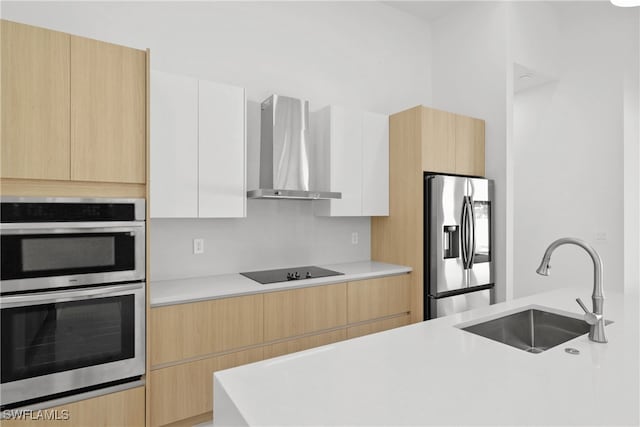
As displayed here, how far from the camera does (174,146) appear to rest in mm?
2340

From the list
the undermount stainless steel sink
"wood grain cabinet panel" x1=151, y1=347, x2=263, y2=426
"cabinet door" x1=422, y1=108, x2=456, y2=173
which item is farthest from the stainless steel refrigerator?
"wood grain cabinet panel" x1=151, y1=347, x2=263, y2=426

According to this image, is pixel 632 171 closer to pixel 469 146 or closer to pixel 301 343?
pixel 469 146

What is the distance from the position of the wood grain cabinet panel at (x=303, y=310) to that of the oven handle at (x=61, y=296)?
848 mm

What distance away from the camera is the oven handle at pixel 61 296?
167 cm

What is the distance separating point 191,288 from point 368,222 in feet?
6.11

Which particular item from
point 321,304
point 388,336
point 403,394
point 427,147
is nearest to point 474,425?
point 403,394

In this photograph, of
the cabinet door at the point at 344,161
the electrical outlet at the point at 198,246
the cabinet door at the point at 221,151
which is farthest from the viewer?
the cabinet door at the point at 344,161

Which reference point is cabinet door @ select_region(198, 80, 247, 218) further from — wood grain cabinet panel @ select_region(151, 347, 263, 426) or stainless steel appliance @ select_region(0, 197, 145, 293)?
wood grain cabinet panel @ select_region(151, 347, 263, 426)

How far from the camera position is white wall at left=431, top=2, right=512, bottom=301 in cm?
341

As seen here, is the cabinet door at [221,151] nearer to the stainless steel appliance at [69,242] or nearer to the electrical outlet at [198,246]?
the electrical outlet at [198,246]

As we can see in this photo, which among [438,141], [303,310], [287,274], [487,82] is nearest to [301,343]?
[303,310]

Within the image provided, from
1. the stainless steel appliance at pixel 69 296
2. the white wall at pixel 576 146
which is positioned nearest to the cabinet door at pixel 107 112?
the stainless steel appliance at pixel 69 296

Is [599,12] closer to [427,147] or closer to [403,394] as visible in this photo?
[427,147]

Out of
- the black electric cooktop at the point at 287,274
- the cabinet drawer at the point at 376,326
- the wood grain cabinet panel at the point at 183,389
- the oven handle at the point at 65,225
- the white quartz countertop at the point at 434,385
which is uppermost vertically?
the oven handle at the point at 65,225
